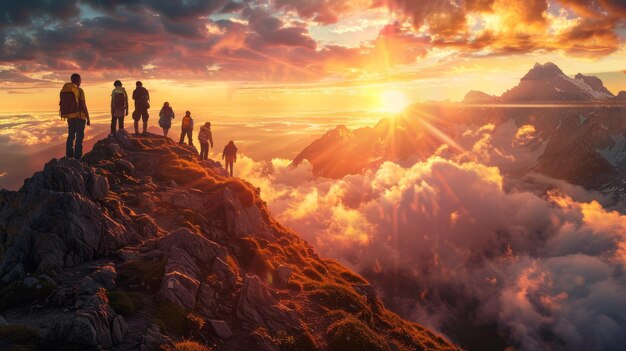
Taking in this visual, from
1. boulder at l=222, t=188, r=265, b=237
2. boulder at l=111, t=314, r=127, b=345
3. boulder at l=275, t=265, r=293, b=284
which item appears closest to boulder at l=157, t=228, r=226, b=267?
boulder at l=275, t=265, r=293, b=284

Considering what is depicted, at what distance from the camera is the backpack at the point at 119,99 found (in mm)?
40237

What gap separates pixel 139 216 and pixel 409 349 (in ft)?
90.4

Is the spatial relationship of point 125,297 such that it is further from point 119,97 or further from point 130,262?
point 119,97

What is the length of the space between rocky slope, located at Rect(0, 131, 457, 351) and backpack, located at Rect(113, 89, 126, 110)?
6.27m

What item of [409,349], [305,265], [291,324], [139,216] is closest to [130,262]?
Result: [139,216]

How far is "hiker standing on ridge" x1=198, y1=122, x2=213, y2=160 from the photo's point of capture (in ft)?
184

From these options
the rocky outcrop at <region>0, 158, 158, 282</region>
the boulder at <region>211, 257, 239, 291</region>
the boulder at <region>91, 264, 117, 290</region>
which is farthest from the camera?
the boulder at <region>211, 257, 239, 291</region>

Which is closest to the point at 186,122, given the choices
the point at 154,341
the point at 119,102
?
the point at 119,102

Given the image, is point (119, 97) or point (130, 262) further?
point (119, 97)

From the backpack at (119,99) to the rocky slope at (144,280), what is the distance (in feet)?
20.6

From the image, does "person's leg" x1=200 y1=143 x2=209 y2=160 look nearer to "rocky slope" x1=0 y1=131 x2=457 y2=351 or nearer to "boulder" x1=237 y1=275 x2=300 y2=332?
"rocky slope" x1=0 y1=131 x2=457 y2=351

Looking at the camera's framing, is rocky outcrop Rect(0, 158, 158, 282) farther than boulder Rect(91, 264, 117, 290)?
Yes

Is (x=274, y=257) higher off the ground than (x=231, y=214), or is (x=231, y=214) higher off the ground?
(x=231, y=214)

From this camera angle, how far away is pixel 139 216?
97.5ft
